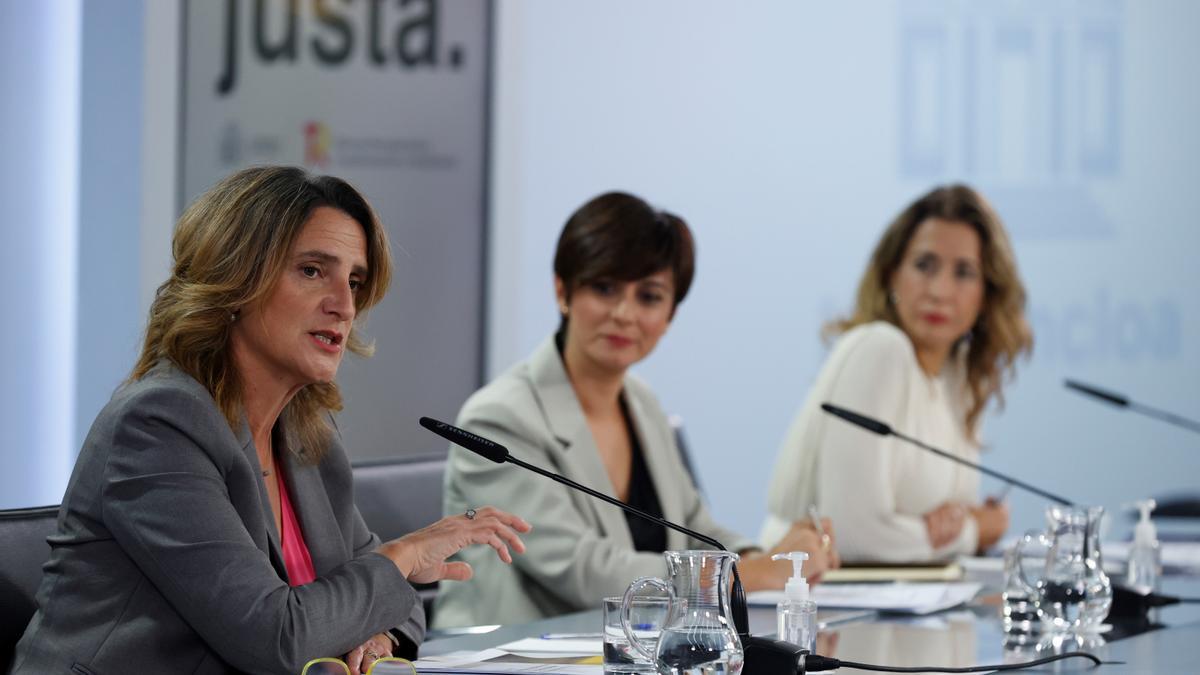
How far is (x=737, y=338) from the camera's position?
5.59m

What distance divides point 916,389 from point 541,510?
129cm

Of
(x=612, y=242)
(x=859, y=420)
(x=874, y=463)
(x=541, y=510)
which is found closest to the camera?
(x=859, y=420)

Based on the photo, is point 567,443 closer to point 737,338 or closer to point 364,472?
point 364,472

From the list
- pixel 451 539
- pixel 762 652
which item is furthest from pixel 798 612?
pixel 451 539

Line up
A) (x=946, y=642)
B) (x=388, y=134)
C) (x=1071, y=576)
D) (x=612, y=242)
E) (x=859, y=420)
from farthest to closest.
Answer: (x=388, y=134), (x=612, y=242), (x=859, y=420), (x=1071, y=576), (x=946, y=642)

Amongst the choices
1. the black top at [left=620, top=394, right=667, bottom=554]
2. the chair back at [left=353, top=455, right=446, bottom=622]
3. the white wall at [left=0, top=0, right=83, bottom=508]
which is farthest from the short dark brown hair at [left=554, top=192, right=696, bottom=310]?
the white wall at [left=0, top=0, right=83, bottom=508]

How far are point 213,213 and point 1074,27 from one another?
4.44 m

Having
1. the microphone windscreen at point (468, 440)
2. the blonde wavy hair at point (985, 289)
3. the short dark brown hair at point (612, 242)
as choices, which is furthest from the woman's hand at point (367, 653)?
the blonde wavy hair at point (985, 289)

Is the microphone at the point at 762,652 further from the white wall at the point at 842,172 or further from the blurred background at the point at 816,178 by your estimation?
the white wall at the point at 842,172

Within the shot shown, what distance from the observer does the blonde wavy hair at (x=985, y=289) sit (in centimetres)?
396

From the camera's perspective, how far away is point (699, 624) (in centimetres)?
162

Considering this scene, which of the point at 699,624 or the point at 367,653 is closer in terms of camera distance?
the point at 699,624

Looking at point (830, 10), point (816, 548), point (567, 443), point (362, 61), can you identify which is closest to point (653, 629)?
point (816, 548)

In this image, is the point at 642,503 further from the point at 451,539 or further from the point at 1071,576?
the point at 451,539
